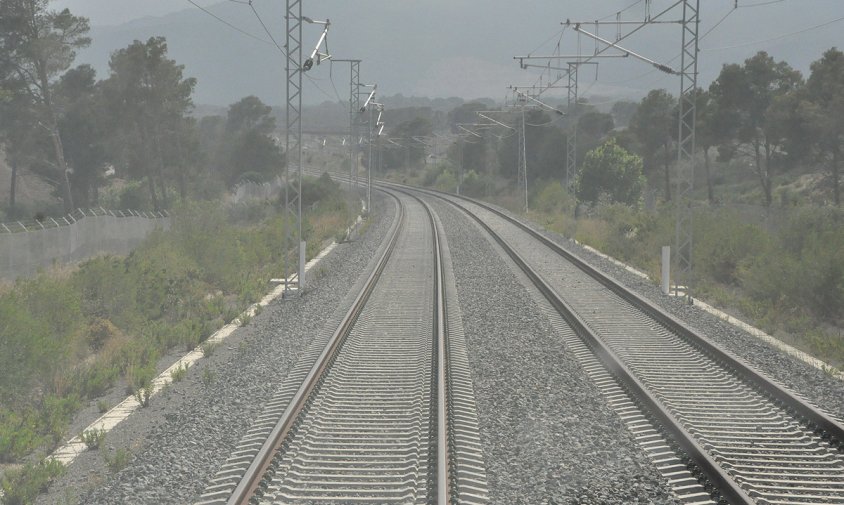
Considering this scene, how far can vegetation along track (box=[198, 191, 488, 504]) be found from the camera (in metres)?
8.41

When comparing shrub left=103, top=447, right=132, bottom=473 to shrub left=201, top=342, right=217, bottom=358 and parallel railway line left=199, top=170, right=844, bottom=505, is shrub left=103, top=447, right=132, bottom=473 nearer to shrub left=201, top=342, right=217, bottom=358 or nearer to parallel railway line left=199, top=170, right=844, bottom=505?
parallel railway line left=199, top=170, right=844, bottom=505

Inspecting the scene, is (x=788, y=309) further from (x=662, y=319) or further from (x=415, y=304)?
(x=415, y=304)

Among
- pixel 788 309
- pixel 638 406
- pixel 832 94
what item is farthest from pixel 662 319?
pixel 832 94

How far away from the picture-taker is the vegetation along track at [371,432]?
8406 mm

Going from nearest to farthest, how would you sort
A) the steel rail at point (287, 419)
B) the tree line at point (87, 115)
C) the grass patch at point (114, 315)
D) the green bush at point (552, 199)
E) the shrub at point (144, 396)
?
1. the steel rail at point (287, 419)
2. the shrub at point (144, 396)
3. the grass patch at point (114, 315)
4. the tree line at point (87, 115)
5. the green bush at point (552, 199)

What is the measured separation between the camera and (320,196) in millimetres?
68938

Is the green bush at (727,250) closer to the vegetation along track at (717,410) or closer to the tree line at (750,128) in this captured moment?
the vegetation along track at (717,410)

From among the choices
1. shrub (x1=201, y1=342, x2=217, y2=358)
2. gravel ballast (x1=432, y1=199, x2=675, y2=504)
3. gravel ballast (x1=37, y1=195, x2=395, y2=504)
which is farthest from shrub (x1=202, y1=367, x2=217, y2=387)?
gravel ballast (x1=432, y1=199, x2=675, y2=504)

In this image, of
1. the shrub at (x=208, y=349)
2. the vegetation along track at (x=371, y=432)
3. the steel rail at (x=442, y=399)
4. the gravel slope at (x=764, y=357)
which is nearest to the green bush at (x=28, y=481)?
the vegetation along track at (x=371, y=432)

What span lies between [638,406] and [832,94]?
48.9 m

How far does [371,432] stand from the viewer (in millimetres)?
10312

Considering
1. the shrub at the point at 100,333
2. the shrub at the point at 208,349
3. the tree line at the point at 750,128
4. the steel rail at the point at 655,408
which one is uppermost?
the tree line at the point at 750,128

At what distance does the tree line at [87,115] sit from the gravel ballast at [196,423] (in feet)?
117

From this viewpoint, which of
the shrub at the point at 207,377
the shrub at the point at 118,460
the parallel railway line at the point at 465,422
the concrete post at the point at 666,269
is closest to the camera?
the parallel railway line at the point at 465,422
